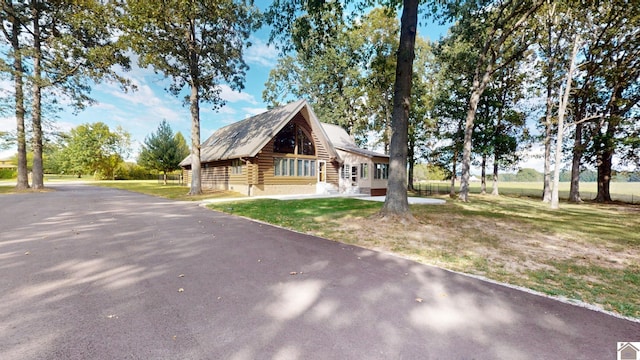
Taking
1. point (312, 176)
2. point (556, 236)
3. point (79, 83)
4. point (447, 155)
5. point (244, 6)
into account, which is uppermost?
point (244, 6)

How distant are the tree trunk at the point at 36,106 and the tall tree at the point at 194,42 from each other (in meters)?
10.6

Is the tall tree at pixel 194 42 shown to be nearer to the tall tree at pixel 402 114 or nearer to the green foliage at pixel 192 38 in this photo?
the green foliage at pixel 192 38

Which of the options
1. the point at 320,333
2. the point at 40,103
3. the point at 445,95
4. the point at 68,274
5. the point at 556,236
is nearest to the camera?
the point at 320,333

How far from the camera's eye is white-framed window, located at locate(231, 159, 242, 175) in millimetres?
19578

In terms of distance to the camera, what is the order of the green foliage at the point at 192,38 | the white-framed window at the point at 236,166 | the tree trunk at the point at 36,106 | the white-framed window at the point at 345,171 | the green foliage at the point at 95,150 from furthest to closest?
the green foliage at the point at 95,150 < the white-framed window at the point at 345,171 < the white-framed window at the point at 236,166 < the tree trunk at the point at 36,106 < the green foliage at the point at 192,38

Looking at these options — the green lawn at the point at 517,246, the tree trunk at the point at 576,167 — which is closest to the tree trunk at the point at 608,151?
the tree trunk at the point at 576,167

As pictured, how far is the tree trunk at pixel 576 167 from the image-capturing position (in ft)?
66.9

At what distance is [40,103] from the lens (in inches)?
827

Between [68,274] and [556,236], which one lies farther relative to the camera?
[556,236]

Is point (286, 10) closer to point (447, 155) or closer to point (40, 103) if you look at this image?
point (447, 155)

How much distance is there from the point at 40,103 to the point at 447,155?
37885 mm

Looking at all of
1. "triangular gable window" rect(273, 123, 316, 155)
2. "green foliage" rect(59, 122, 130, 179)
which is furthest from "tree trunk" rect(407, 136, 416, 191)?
"green foliage" rect(59, 122, 130, 179)

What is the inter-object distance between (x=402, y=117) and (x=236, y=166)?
14.9 metres

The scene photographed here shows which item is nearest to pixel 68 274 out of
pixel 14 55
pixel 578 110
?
pixel 14 55
